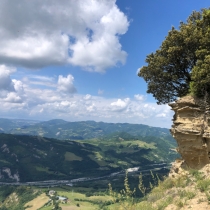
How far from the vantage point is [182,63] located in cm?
2280

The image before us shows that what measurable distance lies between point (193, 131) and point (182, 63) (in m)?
8.21

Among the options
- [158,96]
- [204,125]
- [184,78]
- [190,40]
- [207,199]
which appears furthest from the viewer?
[158,96]

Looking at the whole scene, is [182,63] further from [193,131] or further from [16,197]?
[16,197]

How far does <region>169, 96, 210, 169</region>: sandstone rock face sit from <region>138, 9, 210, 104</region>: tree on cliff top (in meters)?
1.37

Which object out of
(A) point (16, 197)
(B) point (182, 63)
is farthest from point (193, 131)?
(A) point (16, 197)

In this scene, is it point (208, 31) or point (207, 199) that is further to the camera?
point (208, 31)

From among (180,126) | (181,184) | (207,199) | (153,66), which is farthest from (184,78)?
(207,199)

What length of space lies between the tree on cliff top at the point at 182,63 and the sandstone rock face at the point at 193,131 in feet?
4.50

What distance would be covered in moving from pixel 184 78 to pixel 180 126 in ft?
22.7

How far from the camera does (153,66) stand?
2361 centimetres

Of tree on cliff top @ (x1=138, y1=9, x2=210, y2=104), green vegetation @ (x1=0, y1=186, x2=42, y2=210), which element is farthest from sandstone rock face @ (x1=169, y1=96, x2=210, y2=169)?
green vegetation @ (x1=0, y1=186, x2=42, y2=210)

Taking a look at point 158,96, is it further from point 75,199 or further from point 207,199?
point 75,199

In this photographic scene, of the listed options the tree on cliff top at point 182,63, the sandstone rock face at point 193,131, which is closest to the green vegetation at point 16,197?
the tree on cliff top at point 182,63

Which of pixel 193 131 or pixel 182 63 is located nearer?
pixel 193 131
